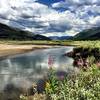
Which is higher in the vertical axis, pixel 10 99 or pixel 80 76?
pixel 80 76

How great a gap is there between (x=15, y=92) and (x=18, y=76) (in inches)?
391

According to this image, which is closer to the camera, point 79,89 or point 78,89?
point 79,89

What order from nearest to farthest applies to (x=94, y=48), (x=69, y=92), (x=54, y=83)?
(x=69, y=92)
(x=54, y=83)
(x=94, y=48)

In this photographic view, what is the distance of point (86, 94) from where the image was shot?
13328mm

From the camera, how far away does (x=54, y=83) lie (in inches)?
706

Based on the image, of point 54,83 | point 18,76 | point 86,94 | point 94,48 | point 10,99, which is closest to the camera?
point 86,94

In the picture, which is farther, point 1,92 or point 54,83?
point 1,92

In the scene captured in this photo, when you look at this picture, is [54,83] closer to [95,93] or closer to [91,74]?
[91,74]

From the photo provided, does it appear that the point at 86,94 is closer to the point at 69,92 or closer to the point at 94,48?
the point at 69,92

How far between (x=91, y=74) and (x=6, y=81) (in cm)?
1526

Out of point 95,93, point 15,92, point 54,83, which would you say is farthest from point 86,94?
point 15,92

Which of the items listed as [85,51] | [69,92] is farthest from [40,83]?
[85,51]

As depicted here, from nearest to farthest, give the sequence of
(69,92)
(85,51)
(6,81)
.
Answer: (69,92) < (6,81) < (85,51)

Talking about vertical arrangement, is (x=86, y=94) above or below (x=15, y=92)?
above
